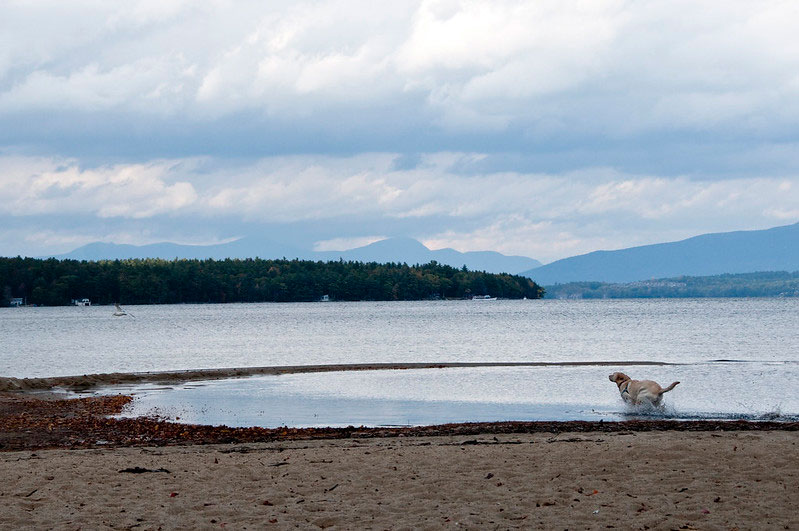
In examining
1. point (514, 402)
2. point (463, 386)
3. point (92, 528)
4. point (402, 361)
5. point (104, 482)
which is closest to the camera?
point (92, 528)

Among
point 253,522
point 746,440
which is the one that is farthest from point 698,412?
point 253,522

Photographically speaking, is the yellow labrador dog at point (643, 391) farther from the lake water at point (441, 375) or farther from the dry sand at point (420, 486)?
the dry sand at point (420, 486)

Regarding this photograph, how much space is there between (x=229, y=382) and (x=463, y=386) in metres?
8.98

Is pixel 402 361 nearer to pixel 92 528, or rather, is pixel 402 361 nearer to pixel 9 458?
pixel 9 458

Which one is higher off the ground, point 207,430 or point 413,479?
point 413,479

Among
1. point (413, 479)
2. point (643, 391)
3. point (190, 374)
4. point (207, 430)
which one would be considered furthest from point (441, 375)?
point (413, 479)

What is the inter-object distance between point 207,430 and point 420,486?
8.00 metres

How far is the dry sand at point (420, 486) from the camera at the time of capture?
9.79 metres

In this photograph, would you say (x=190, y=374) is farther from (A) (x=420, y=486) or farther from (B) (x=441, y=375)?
(A) (x=420, y=486)

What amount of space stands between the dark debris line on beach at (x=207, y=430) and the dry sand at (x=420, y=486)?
5.29 ft

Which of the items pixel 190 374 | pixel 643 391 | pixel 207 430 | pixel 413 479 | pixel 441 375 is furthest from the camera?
pixel 190 374

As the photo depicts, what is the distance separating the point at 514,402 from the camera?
2420 cm

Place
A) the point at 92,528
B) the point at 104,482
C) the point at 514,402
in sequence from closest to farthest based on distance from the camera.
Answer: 1. the point at 92,528
2. the point at 104,482
3. the point at 514,402

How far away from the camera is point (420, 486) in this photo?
1145cm
